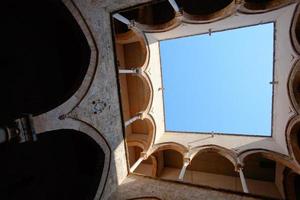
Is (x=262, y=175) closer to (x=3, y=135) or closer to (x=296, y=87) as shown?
(x=296, y=87)

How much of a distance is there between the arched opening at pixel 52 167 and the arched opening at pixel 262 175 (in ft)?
22.3

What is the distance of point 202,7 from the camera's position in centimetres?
1052

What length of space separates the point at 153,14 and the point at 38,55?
6.09m

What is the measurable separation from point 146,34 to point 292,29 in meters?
5.74

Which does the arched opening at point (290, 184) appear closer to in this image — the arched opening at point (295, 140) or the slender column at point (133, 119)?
the arched opening at point (295, 140)

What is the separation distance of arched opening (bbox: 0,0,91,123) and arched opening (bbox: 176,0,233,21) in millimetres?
4859

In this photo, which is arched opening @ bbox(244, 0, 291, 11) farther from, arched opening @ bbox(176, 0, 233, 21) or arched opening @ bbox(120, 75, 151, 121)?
arched opening @ bbox(120, 75, 151, 121)

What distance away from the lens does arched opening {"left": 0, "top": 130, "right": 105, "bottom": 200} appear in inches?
255

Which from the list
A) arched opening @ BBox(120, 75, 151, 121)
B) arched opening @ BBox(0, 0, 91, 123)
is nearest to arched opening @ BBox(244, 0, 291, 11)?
arched opening @ BBox(0, 0, 91, 123)

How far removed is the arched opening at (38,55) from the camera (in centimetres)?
648

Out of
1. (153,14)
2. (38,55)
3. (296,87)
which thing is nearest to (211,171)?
(296,87)

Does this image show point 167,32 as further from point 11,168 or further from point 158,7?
point 11,168

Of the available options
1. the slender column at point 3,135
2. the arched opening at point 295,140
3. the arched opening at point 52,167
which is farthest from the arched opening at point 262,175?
the slender column at point 3,135

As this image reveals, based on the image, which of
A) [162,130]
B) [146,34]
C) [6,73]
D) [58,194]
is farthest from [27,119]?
[162,130]
